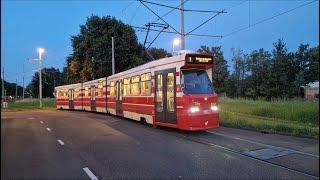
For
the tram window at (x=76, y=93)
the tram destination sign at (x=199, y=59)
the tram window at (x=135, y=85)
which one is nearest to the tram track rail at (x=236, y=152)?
the tram destination sign at (x=199, y=59)

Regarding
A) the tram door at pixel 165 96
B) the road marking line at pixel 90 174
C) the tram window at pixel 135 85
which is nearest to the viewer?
the road marking line at pixel 90 174

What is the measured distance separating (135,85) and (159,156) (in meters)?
11.9

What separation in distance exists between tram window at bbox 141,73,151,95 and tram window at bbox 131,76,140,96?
2.91 feet

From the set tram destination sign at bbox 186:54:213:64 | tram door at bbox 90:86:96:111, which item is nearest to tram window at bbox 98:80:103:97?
tram door at bbox 90:86:96:111

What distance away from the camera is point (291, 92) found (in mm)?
63281

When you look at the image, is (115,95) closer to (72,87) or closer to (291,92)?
(72,87)

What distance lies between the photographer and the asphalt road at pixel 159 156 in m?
9.69

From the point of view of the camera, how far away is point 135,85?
2391cm

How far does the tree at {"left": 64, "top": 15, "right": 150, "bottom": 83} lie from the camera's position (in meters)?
57.9

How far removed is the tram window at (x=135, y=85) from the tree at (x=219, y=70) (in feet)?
166

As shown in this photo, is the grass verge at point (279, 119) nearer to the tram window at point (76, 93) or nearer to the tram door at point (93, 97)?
the tram door at point (93, 97)

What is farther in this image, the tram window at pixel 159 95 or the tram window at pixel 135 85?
the tram window at pixel 135 85

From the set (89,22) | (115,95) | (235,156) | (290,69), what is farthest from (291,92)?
(235,156)

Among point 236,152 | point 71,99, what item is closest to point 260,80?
point 71,99
